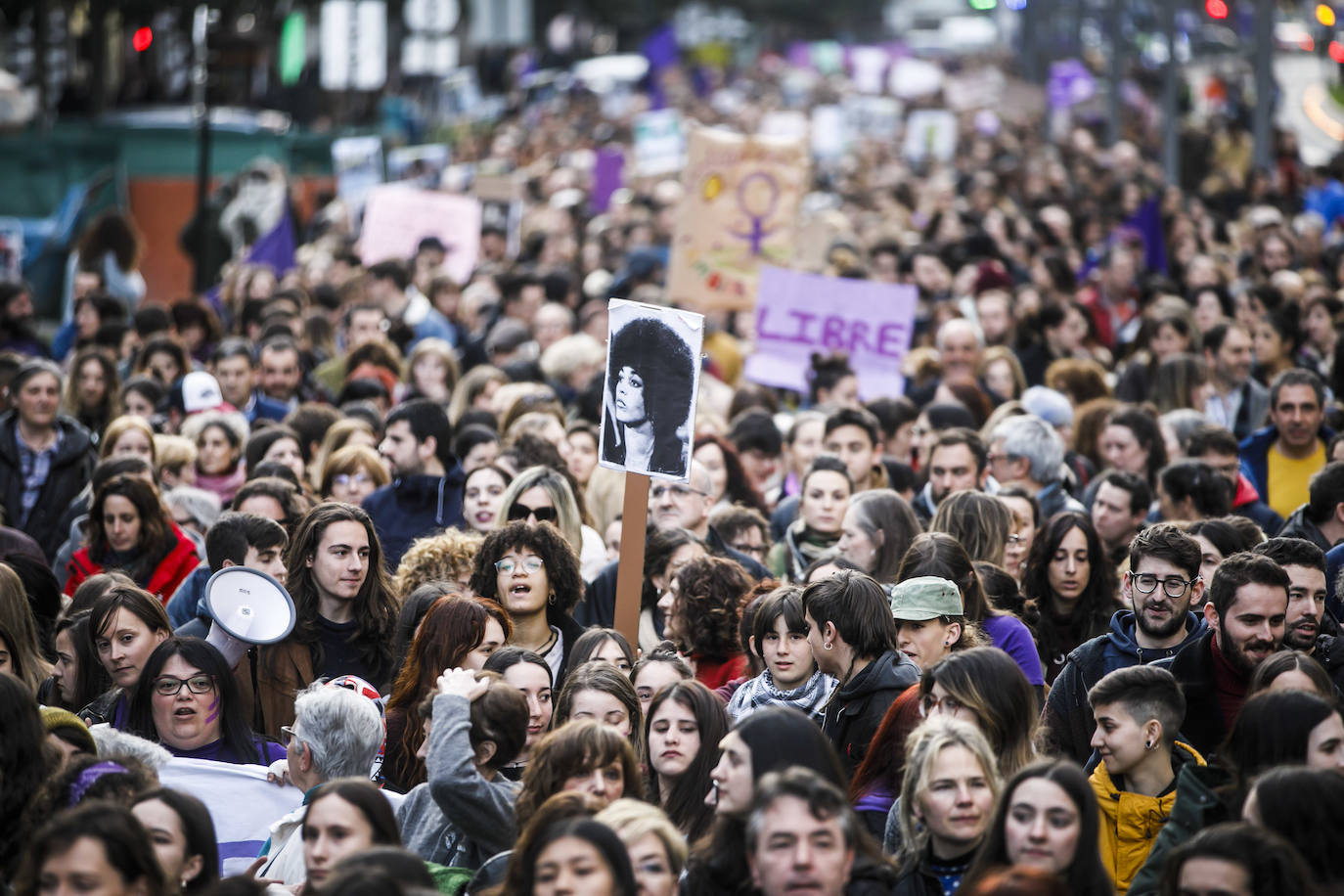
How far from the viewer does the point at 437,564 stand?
7.22 meters

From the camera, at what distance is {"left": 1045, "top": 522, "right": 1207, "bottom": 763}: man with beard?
608 centimetres

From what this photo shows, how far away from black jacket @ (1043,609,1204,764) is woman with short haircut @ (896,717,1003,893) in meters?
1.21

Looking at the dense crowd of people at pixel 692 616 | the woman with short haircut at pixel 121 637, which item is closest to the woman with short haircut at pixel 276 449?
the dense crowd of people at pixel 692 616

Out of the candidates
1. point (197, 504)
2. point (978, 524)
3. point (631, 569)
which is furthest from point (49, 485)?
point (978, 524)

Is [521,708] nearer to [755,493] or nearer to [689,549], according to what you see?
[689,549]

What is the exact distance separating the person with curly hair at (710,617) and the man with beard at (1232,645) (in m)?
1.57

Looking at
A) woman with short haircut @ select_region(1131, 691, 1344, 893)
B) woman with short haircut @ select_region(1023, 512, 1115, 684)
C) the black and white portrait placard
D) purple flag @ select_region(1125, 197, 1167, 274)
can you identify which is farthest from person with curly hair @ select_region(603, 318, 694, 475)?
purple flag @ select_region(1125, 197, 1167, 274)

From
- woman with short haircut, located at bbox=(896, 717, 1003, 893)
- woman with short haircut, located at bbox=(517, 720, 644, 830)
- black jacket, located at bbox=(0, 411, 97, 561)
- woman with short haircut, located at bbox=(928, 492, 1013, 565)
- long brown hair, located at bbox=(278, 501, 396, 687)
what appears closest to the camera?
woman with short haircut, located at bbox=(896, 717, 1003, 893)

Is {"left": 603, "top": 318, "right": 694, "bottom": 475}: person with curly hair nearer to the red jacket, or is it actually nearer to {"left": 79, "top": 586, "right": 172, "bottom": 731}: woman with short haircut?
{"left": 79, "top": 586, "right": 172, "bottom": 731}: woman with short haircut

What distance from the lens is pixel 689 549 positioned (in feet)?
24.0

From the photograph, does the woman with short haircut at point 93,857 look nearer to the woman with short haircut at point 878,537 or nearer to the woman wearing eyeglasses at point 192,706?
the woman wearing eyeglasses at point 192,706

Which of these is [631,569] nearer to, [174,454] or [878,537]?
[878,537]

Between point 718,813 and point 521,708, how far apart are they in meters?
0.82

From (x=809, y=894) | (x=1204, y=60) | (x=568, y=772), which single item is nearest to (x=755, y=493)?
(x=568, y=772)
